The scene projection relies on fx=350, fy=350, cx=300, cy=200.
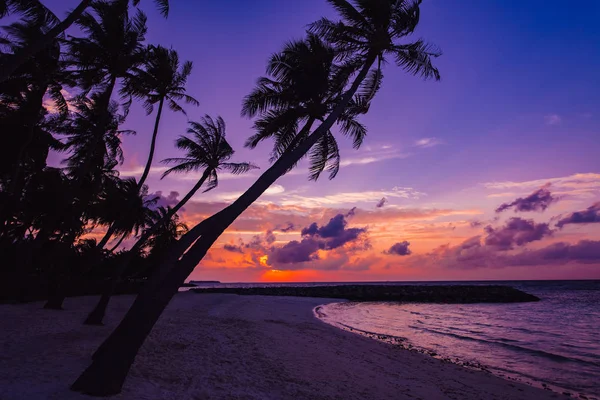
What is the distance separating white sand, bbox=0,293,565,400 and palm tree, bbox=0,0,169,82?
6080mm

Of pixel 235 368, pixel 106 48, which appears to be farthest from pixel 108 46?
pixel 235 368

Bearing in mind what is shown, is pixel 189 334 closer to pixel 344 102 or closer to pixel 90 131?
pixel 344 102

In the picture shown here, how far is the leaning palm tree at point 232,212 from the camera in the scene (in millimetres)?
5879

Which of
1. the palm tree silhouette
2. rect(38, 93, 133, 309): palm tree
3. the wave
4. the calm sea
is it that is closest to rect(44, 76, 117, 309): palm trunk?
rect(38, 93, 133, 309): palm tree

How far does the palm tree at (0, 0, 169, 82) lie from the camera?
7152 millimetres

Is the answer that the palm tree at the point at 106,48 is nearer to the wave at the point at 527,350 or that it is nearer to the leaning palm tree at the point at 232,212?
the leaning palm tree at the point at 232,212

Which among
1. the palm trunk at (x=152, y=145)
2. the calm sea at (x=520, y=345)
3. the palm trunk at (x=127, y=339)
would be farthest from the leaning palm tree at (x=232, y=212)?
the calm sea at (x=520, y=345)

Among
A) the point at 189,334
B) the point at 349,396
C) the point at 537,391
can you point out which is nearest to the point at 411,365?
the point at 537,391

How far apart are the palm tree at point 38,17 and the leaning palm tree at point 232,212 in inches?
199

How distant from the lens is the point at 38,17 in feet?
33.6

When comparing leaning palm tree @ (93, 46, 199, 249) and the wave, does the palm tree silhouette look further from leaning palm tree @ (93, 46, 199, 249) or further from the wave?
the wave

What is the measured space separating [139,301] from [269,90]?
321 inches

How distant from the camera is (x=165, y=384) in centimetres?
695

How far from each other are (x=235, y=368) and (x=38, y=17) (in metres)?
11.4
